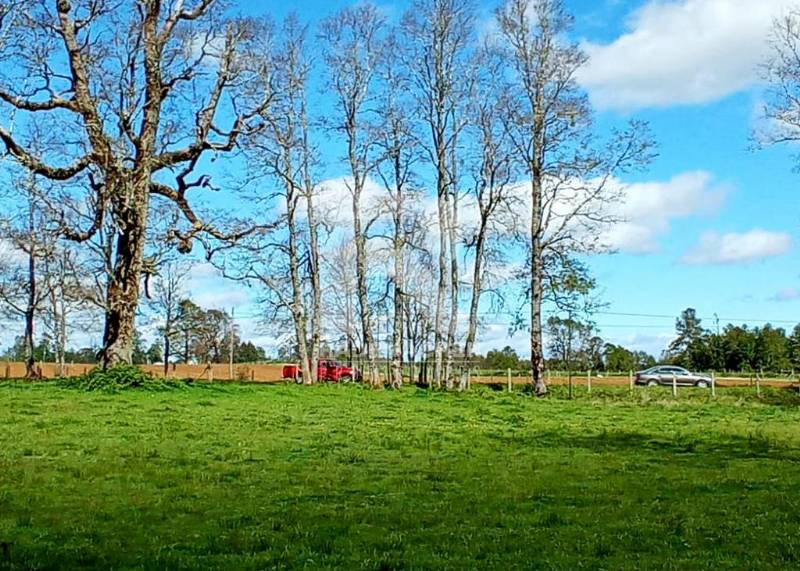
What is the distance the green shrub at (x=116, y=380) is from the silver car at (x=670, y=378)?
34566 mm

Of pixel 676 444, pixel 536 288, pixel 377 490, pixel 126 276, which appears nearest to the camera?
pixel 377 490

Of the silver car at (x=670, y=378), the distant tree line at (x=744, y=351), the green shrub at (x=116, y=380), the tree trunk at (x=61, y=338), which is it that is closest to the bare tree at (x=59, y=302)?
the tree trunk at (x=61, y=338)

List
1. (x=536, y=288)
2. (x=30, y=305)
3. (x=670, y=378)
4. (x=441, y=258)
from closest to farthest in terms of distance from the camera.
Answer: (x=536, y=288), (x=441, y=258), (x=30, y=305), (x=670, y=378)

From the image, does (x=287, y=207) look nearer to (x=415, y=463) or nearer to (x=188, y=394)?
(x=188, y=394)

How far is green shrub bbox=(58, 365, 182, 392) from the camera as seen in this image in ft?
79.9

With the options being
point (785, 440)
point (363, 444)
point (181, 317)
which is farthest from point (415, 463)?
point (181, 317)

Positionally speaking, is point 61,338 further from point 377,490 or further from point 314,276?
point 377,490

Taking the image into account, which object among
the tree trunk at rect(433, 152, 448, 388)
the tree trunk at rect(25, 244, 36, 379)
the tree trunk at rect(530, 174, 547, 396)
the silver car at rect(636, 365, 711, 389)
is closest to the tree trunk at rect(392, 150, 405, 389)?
the tree trunk at rect(433, 152, 448, 388)

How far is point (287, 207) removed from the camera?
3947 cm

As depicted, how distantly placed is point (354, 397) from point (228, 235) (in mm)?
7023

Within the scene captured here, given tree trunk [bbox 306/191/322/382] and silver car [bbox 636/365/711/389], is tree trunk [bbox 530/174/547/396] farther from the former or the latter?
silver car [bbox 636/365/711/389]

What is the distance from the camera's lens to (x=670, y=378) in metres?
52.9

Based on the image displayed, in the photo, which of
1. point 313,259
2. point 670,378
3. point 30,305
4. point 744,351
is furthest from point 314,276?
point 744,351

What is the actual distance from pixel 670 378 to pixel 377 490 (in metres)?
45.7
